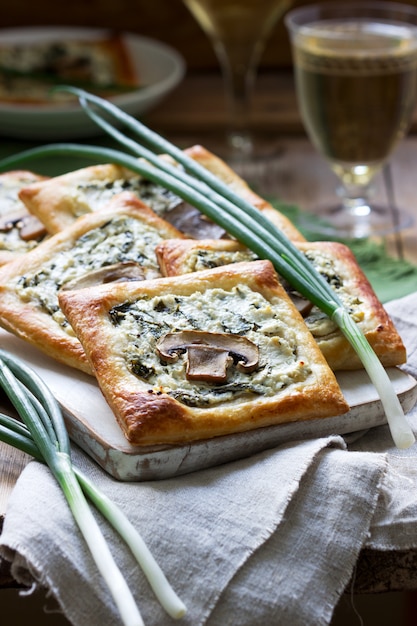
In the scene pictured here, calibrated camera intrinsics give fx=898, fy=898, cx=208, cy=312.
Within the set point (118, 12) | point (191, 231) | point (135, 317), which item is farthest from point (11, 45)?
point (135, 317)

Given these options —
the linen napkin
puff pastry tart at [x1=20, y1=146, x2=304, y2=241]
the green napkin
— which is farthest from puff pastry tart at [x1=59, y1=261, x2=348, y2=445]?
the green napkin

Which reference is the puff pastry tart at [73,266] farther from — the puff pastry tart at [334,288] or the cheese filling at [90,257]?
the puff pastry tart at [334,288]

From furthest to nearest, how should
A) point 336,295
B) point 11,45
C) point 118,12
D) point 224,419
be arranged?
point 118,12, point 11,45, point 336,295, point 224,419


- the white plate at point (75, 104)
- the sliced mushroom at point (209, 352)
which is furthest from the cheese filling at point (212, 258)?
the white plate at point (75, 104)

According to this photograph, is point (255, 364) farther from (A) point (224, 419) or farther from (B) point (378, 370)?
(B) point (378, 370)

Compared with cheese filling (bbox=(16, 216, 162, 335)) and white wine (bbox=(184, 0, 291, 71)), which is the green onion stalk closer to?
cheese filling (bbox=(16, 216, 162, 335))

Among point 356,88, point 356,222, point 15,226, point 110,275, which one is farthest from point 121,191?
point 356,222

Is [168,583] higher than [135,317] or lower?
lower
